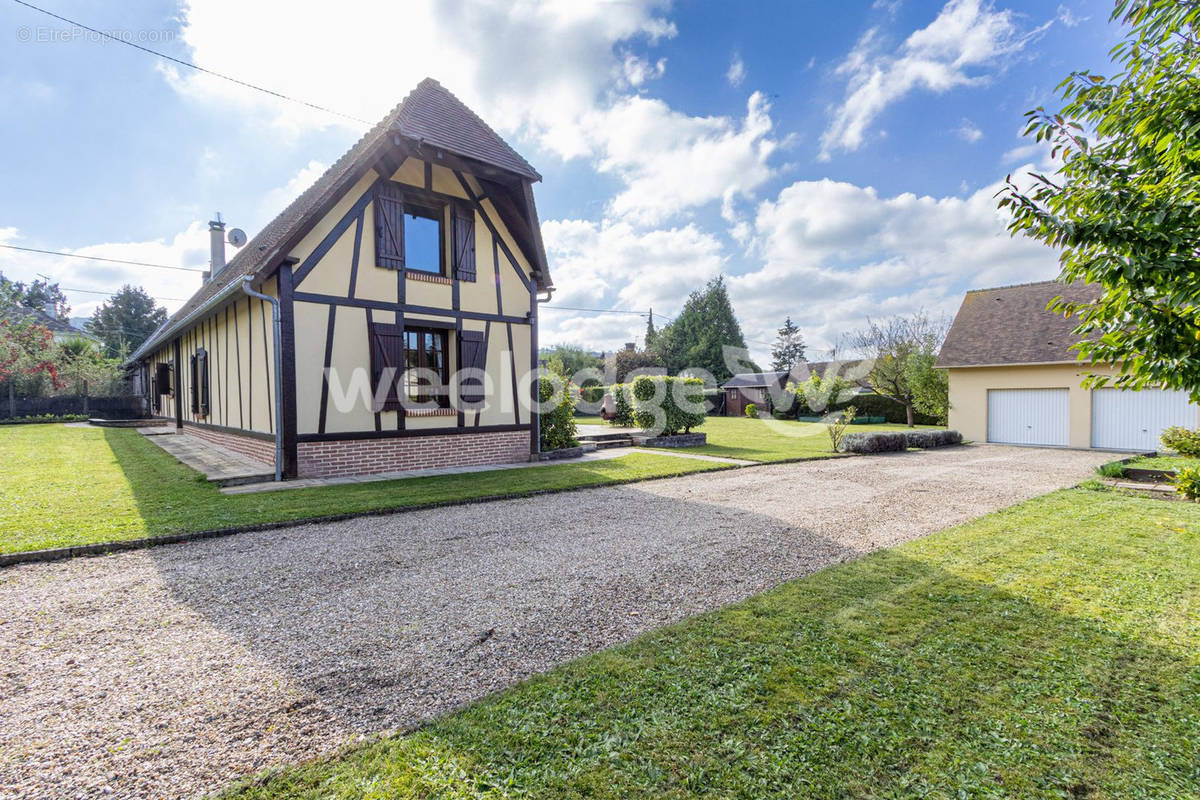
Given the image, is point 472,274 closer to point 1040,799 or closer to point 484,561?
point 484,561

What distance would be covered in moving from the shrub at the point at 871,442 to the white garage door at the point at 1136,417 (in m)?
5.63

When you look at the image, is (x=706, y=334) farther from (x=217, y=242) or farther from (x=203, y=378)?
(x=203, y=378)

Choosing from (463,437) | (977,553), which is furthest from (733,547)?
(463,437)

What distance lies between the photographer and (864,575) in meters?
3.74

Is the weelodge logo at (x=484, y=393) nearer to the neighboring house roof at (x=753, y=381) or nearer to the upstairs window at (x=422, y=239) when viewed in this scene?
the upstairs window at (x=422, y=239)

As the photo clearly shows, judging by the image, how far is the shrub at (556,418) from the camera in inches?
428

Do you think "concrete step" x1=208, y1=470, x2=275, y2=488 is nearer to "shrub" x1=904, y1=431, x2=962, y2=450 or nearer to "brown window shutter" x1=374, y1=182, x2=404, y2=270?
"brown window shutter" x1=374, y1=182, x2=404, y2=270

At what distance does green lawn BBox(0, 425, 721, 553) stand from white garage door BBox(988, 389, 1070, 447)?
36.6 ft

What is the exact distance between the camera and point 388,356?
27.4ft

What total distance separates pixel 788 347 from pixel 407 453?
51.2 meters

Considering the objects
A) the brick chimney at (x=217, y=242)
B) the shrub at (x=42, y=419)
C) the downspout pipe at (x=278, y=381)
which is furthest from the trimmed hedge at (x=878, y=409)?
the shrub at (x=42, y=419)

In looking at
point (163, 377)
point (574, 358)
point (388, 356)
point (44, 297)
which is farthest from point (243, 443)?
point (44, 297)

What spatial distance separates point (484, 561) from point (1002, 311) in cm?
1921

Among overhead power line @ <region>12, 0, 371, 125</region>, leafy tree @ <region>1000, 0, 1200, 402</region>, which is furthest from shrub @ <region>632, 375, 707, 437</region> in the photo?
leafy tree @ <region>1000, 0, 1200, 402</region>
